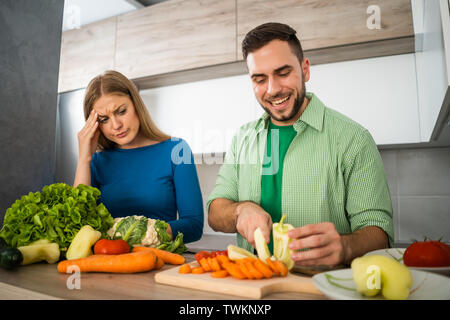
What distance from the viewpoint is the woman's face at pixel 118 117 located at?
1412mm

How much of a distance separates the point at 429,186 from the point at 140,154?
1.79m

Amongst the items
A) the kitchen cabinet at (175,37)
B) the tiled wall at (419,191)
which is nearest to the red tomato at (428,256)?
the tiled wall at (419,191)

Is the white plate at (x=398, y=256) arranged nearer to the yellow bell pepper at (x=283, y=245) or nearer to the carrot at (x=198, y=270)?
the yellow bell pepper at (x=283, y=245)

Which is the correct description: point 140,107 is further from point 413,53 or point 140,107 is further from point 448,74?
point 413,53

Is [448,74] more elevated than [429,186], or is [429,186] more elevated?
[448,74]

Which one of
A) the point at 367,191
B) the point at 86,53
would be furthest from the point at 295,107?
the point at 86,53

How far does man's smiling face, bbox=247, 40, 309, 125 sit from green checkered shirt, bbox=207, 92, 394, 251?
0.07m

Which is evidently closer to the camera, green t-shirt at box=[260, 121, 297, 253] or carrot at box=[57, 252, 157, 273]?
carrot at box=[57, 252, 157, 273]

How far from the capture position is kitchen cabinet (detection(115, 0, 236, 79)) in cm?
236

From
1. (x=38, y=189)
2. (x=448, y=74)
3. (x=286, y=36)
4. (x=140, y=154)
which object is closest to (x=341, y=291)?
(x=448, y=74)

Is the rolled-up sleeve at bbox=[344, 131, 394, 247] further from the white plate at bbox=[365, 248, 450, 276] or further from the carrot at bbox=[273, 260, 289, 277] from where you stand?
the carrot at bbox=[273, 260, 289, 277]

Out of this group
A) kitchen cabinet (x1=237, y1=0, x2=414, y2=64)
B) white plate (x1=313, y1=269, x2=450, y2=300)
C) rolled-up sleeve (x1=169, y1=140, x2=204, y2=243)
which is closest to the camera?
white plate (x1=313, y1=269, x2=450, y2=300)

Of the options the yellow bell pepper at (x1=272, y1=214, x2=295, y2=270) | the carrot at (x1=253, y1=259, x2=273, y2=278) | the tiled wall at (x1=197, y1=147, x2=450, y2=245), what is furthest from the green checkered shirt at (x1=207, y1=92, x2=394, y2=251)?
the tiled wall at (x1=197, y1=147, x2=450, y2=245)

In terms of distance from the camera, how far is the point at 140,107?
148cm
